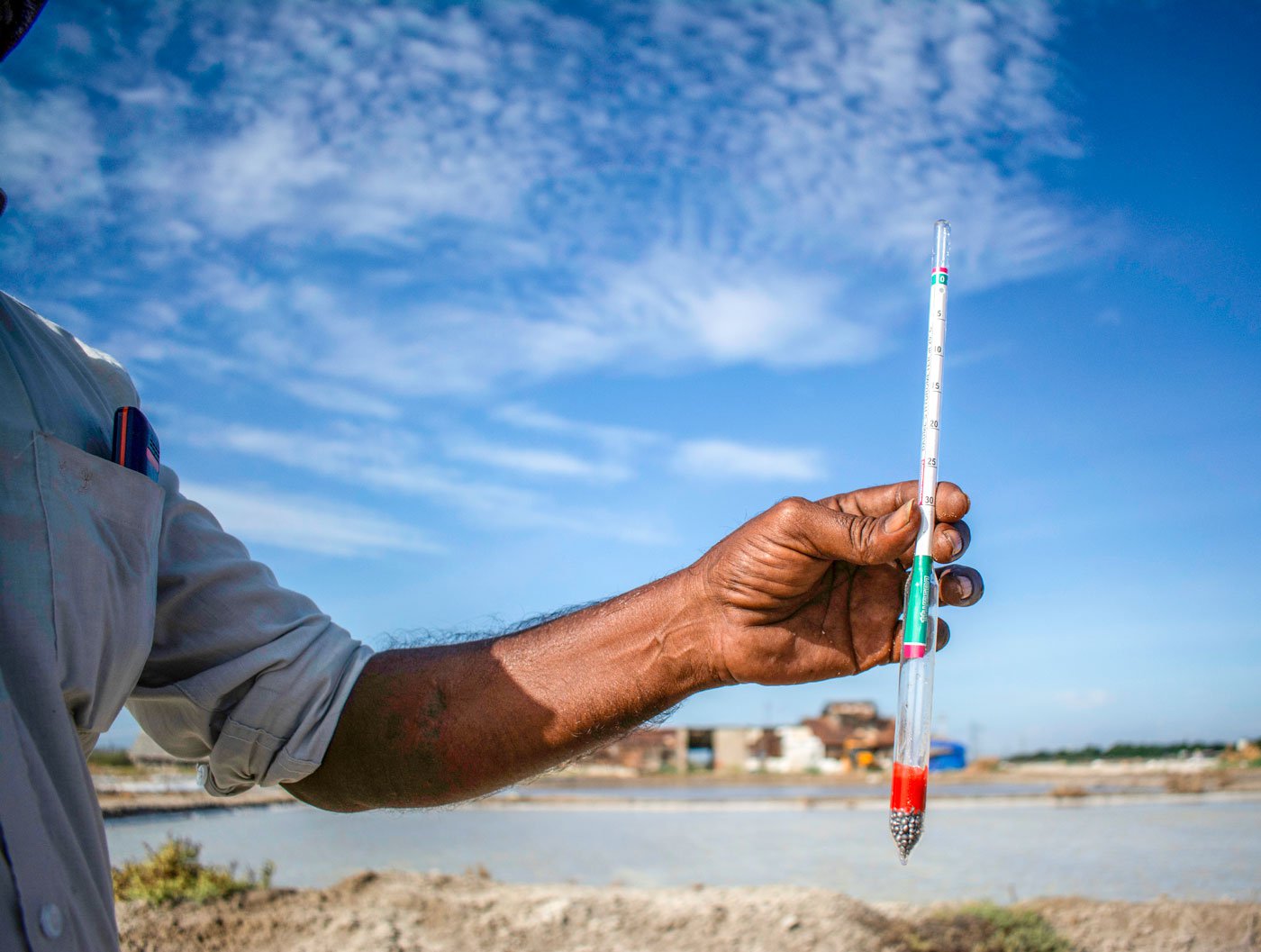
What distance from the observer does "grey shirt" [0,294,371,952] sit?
1.24 metres

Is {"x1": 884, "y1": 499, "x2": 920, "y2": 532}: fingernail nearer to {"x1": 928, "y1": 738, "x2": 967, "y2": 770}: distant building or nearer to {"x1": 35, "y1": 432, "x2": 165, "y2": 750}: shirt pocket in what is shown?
{"x1": 35, "y1": 432, "x2": 165, "y2": 750}: shirt pocket

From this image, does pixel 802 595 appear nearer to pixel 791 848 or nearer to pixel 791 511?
pixel 791 511

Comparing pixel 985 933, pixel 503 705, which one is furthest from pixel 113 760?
pixel 503 705

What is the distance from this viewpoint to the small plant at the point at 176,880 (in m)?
5.80

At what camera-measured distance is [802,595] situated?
6.25 ft

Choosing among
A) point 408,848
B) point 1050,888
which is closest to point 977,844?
point 1050,888

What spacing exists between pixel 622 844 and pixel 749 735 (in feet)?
77.8

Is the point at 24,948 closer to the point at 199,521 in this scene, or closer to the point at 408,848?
the point at 199,521

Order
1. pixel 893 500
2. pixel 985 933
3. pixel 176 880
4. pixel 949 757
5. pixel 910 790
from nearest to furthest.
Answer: pixel 910 790
pixel 893 500
pixel 985 933
pixel 176 880
pixel 949 757

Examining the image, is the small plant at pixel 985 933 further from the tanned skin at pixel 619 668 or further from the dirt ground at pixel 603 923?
the tanned skin at pixel 619 668

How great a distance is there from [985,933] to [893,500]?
4551 millimetres

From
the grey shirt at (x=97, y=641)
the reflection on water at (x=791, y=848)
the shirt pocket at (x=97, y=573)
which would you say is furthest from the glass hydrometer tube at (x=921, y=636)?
the reflection on water at (x=791, y=848)

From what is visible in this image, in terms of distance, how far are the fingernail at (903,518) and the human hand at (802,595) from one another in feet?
0.30

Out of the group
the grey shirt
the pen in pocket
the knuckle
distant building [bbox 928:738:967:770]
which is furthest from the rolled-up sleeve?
distant building [bbox 928:738:967:770]
